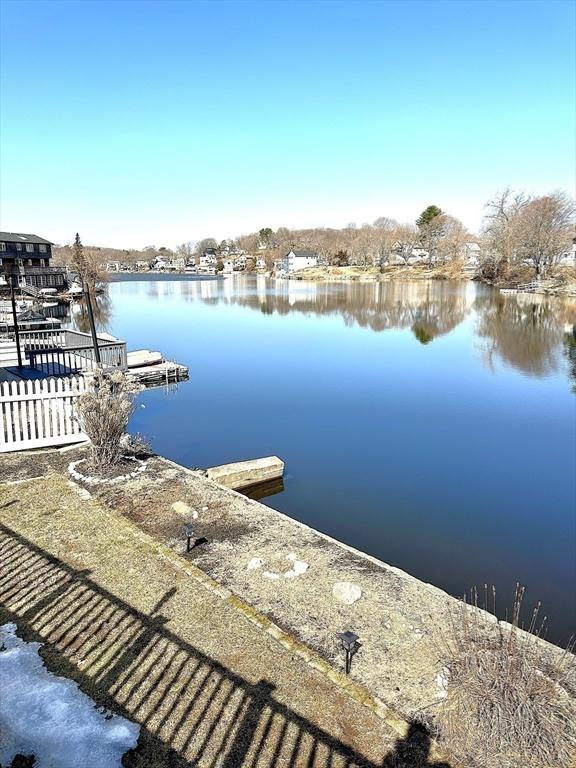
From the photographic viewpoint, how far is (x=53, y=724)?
3420mm

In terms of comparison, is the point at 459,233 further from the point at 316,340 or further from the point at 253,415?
the point at 253,415

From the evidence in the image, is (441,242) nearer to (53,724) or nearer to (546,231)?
(546,231)

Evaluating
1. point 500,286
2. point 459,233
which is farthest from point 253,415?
point 459,233

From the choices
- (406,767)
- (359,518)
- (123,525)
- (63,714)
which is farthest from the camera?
(359,518)

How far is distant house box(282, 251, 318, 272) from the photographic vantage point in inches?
4998

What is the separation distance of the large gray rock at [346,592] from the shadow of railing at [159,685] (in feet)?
4.88

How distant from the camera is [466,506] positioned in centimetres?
991

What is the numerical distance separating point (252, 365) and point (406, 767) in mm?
21055

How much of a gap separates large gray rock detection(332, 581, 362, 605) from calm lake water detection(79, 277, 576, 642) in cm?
257

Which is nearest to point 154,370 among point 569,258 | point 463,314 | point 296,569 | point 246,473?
point 246,473

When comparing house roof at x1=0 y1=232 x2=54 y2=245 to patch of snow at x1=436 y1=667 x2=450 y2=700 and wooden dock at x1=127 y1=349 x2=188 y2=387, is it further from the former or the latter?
patch of snow at x1=436 y1=667 x2=450 y2=700

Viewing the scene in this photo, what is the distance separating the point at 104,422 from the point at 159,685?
5177 millimetres

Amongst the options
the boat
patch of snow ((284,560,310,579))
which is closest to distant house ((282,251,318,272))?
the boat

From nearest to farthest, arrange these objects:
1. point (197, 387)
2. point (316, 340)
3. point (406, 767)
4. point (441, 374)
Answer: point (406, 767) < point (197, 387) < point (441, 374) < point (316, 340)
